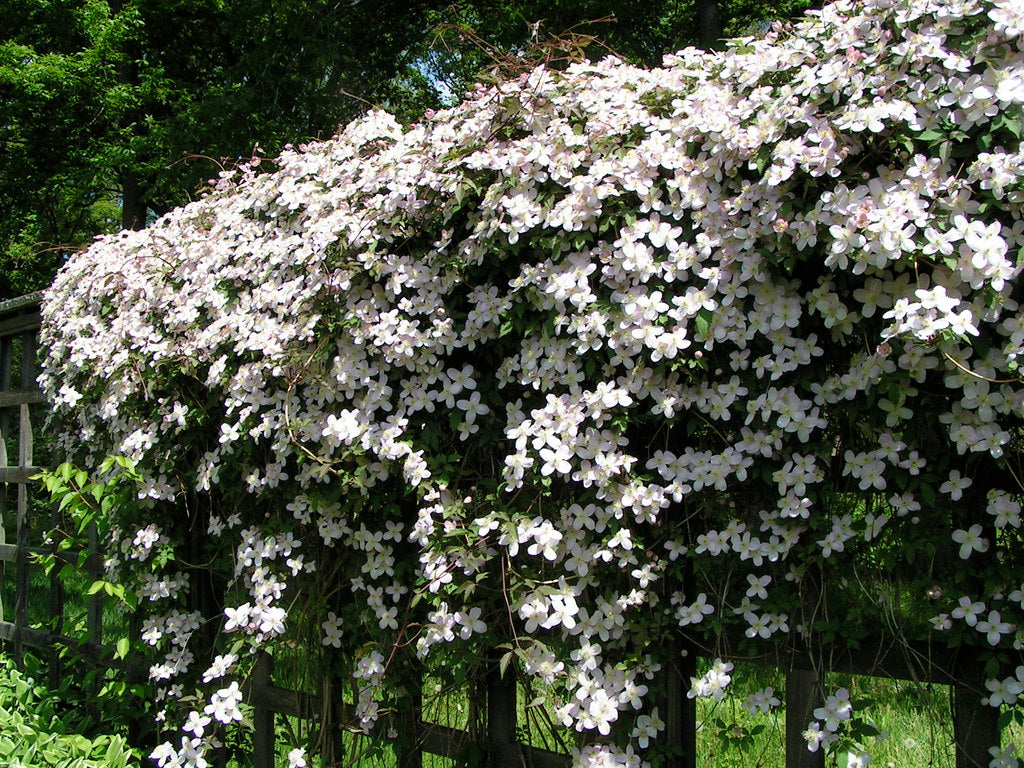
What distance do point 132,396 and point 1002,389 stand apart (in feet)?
8.68

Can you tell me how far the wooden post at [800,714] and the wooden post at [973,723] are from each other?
0.25 metres

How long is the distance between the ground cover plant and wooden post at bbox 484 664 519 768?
166mm

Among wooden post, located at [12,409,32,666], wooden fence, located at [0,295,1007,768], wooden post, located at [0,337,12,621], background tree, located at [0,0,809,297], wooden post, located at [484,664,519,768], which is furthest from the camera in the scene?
background tree, located at [0,0,809,297]

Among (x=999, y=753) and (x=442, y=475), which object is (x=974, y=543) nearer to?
(x=999, y=753)

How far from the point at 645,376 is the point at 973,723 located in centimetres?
89

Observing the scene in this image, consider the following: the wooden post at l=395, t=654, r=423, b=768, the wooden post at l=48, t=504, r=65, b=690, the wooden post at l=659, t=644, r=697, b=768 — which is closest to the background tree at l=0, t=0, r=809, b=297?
the wooden post at l=48, t=504, r=65, b=690

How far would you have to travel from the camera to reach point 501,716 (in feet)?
7.00

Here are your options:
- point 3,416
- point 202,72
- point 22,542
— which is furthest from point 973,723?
point 202,72

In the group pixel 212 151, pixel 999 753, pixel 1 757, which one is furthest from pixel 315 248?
pixel 212 151

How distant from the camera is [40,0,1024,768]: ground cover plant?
1.45 meters

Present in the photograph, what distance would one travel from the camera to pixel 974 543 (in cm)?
148

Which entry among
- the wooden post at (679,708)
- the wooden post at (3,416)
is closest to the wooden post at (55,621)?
the wooden post at (3,416)

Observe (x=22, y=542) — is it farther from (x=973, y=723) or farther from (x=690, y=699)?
(x=973, y=723)

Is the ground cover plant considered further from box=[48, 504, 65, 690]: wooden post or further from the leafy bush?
box=[48, 504, 65, 690]: wooden post
